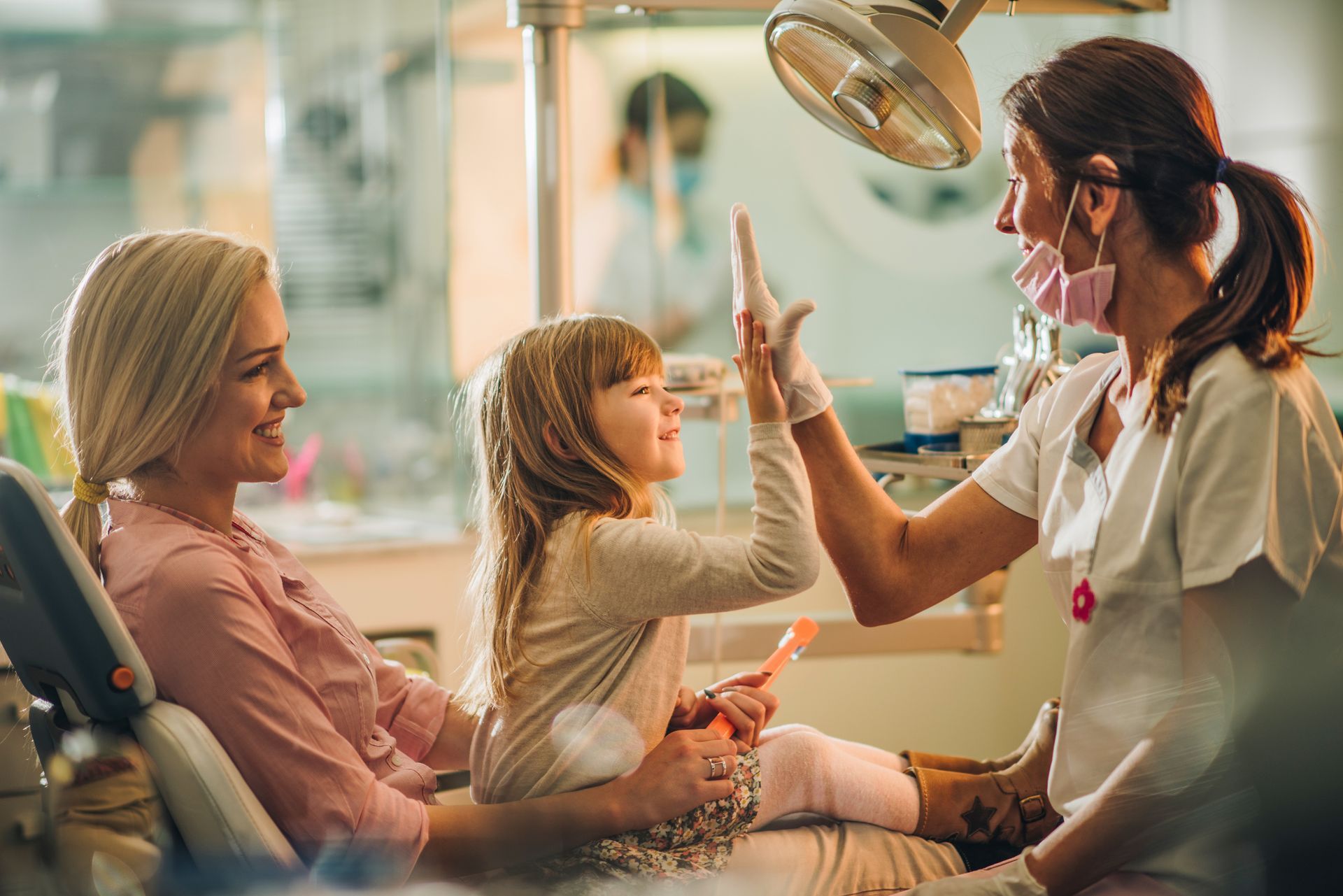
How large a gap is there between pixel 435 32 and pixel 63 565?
228cm

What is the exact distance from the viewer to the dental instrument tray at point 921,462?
1.67 m

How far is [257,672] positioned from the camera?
108 centimetres

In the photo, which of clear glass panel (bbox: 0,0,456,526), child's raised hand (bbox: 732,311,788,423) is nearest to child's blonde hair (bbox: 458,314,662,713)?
child's raised hand (bbox: 732,311,788,423)

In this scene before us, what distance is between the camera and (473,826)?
4.04ft

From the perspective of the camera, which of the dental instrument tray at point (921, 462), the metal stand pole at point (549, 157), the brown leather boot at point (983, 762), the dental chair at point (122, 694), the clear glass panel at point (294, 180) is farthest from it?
the clear glass panel at point (294, 180)

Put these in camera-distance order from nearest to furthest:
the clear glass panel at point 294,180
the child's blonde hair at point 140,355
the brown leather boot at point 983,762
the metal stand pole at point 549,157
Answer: the child's blonde hair at point 140,355, the brown leather boot at point 983,762, the metal stand pole at point 549,157, the clear glass panel at point 294,180

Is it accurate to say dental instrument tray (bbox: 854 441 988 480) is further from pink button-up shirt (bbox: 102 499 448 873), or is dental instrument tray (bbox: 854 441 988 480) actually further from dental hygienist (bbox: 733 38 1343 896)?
pink button-up shirt (bbox: 102 499 448 873)

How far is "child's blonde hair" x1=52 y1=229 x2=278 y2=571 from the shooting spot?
1.14 m

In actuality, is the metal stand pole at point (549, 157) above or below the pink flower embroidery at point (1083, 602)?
above

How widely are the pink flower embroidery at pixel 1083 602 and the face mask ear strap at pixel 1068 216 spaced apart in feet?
1.12

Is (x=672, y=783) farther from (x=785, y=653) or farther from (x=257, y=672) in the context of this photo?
(x=257, y=672)

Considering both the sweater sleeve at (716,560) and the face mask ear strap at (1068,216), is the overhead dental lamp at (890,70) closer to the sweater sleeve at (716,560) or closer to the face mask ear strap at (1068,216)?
the face mask ear strap at (1068,216)

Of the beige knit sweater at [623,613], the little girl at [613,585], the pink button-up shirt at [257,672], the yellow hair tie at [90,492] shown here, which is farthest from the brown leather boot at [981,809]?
the yellow hair tie at [90,492]

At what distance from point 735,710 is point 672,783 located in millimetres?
147
